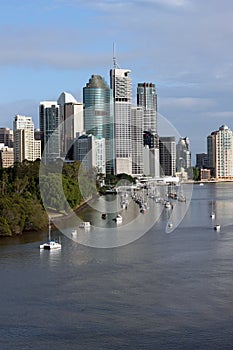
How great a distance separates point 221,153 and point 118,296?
46898mm

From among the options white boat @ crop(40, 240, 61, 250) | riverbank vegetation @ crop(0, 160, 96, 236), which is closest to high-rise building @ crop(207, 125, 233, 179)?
riverbank vegetation @ crop(0, 160, 96, 236)

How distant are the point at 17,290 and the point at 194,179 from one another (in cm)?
4157

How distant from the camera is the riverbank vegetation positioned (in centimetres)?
1141

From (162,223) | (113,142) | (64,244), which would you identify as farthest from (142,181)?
(64,244)

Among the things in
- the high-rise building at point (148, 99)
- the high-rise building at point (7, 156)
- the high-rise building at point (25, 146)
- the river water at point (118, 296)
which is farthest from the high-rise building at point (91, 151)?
the river water at point (118, 296)

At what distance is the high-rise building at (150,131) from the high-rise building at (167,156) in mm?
1147

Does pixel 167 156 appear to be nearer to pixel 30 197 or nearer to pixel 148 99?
pixel 148 99

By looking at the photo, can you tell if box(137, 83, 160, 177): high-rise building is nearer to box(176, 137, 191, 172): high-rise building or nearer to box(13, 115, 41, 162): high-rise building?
box(176, 137, 191, 172): high-rise building

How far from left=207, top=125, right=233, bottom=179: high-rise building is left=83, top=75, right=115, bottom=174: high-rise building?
1410cm

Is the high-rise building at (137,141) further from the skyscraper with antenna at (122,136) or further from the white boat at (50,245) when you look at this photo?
the white boat at (50,245)

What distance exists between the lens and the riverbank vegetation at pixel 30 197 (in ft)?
37.4

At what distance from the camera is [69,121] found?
40.0 meters

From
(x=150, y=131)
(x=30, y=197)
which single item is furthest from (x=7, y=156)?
(x=30, y=197)

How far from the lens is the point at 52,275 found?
25.1 feet
